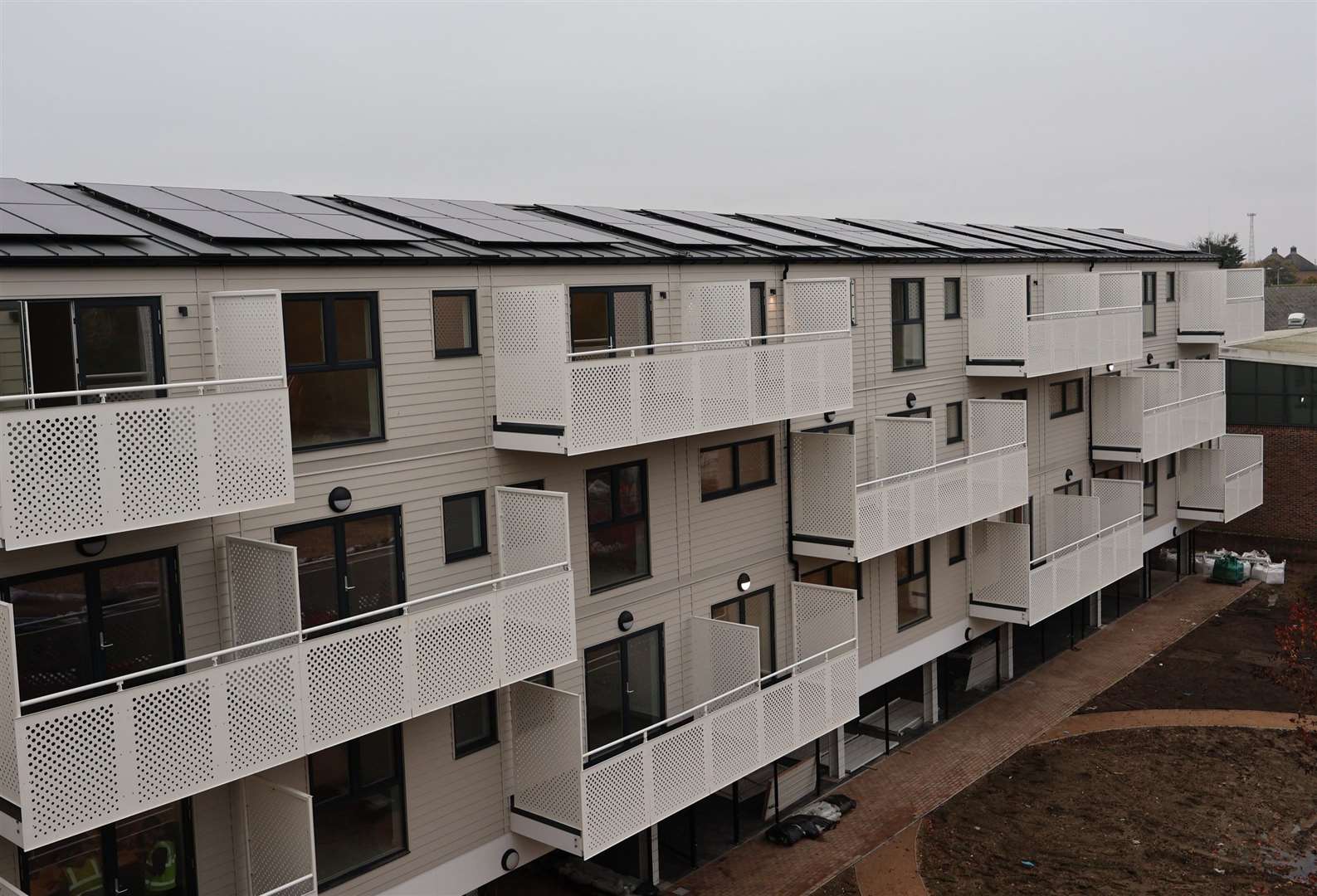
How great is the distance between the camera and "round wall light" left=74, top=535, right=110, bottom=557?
11141 millimetres

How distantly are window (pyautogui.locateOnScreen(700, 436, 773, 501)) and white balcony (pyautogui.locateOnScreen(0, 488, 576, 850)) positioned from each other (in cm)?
436

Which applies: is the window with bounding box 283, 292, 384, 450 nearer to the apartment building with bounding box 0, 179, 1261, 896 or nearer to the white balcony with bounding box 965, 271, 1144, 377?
the apartment building with bounding box 0, 179, 1261, 896

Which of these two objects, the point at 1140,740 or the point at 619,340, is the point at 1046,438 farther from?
the point at 619,340

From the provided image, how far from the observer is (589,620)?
1658 centimetres

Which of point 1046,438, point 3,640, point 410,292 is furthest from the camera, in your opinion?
point 1046,438

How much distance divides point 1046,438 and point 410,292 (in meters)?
17.8

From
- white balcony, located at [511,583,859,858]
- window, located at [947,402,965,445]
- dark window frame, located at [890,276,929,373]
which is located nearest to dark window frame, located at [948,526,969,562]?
window, located at [947,402,965,445]

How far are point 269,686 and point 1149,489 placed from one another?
89.3 feet

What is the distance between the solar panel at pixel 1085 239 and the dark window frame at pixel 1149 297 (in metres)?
1.00

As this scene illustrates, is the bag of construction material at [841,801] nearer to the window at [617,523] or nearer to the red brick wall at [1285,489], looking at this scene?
the window at [617,523]

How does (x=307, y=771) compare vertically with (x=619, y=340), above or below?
below

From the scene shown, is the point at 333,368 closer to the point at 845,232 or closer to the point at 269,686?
the point at 269,686

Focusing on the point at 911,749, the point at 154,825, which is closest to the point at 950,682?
the point at 911,749

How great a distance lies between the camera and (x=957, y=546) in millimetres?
24688
